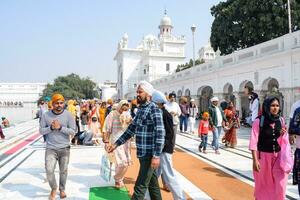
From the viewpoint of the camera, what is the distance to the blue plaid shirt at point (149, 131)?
4324 millimetres

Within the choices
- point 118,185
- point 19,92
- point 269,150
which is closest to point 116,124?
point 118,185

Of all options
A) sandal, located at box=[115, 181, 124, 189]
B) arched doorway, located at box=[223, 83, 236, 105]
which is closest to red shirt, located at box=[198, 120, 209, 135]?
sandal, located at box=[115, 181, 124, 189]

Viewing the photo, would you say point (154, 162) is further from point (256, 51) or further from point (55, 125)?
point (256, 51)

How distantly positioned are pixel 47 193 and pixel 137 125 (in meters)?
2.50

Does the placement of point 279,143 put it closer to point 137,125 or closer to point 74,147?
point 137,125

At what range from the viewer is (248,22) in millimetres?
28062

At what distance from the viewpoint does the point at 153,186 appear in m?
4.60

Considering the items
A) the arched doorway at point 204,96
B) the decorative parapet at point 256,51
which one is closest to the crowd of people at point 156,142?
the decorative parapet at point 256,51

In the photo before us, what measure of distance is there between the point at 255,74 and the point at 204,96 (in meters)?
10.1

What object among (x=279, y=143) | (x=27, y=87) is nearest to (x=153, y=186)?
(x=279, y=143)

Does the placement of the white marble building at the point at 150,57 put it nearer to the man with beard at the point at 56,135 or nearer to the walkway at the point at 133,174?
the walkway at the point at 133,174

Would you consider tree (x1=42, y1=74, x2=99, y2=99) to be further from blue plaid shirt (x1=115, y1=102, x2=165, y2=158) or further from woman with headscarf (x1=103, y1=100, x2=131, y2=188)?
blue plaid shirt (x1=115, y1=102, x2=165, y2=158)

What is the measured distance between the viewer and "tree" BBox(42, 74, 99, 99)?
83.9 m

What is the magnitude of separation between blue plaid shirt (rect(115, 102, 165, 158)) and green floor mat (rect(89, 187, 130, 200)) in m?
1.65
